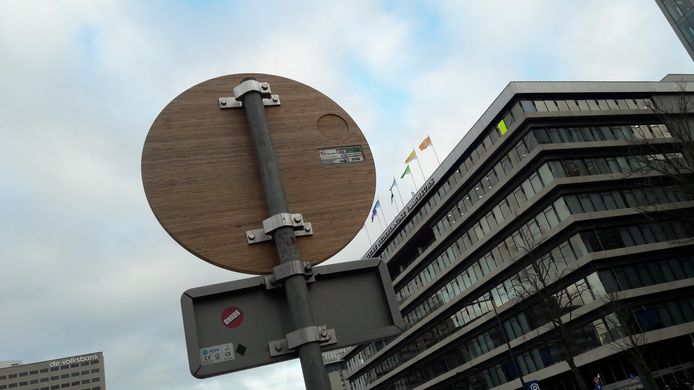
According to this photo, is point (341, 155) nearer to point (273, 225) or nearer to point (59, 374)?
point (273, 225)

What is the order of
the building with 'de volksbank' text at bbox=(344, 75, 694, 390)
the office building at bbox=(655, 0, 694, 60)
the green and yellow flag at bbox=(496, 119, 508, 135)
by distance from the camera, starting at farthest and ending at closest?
the office building at bbox=(655, 0, 694, 60) < the green and yellow flag at bbox=(496, 119, 508, 135) < the building with 'de volksbank' text at bbox=(344, 75, 694, 390)

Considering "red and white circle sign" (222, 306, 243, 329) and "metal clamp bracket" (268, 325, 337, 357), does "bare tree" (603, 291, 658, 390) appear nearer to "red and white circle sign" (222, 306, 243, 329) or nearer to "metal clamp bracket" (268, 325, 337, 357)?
"metal clamp bracket" (268, 325, 337, 357)

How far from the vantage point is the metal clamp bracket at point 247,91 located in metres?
3.57

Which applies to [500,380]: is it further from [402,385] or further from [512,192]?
[402,385]

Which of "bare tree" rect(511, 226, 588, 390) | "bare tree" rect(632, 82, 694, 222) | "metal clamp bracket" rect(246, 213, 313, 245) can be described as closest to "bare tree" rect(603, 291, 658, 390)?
"bare tree" rect(511, 226, 588, 390)

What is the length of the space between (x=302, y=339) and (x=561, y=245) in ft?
141

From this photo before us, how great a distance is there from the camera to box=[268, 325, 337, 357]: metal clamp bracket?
9.59 ft

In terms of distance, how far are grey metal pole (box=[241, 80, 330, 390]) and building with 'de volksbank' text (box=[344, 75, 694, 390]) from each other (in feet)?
101

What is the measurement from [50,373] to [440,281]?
524 ft

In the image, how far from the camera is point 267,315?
3.12 m

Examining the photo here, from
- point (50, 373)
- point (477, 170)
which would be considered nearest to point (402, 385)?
point (477, 170)

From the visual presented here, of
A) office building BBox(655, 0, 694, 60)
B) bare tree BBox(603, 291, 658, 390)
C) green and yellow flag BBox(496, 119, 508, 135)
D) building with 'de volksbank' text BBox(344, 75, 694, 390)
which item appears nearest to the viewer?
bare tree BBox(603, 291, 658, 390)

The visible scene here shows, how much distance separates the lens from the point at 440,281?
59.0 metres

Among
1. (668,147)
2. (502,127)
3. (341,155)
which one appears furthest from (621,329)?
(341,155)
